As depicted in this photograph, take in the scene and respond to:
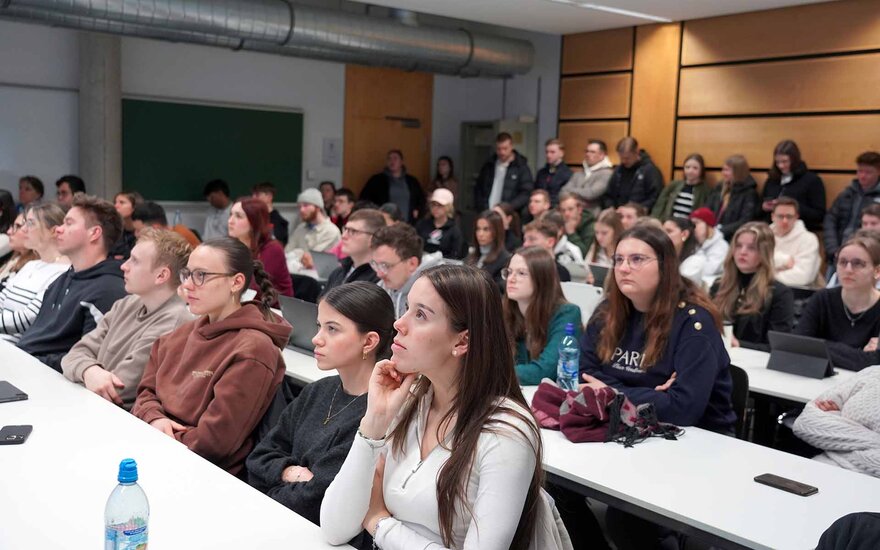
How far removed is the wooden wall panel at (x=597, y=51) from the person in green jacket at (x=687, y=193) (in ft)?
5.33

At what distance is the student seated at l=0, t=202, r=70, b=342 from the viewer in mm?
4473

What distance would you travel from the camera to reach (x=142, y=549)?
1813mm

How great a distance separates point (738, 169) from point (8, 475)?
7.63 m

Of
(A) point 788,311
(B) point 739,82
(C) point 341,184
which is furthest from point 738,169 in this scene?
(C) point 341,184

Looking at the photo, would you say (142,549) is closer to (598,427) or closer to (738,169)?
(598,427)

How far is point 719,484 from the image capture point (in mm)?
2467

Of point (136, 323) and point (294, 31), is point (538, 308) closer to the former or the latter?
point (136, 323)

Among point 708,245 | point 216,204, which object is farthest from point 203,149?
point 708,245

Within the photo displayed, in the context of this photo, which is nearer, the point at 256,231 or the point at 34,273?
the point at 34,273

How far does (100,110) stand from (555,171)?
5.09 metres

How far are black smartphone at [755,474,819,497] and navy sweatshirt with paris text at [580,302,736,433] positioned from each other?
55 centimetres

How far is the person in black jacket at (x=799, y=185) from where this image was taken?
8172mm

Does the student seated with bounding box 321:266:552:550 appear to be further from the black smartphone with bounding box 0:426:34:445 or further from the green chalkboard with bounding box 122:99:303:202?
the green chalkboard with bounding box 122:99:303:202

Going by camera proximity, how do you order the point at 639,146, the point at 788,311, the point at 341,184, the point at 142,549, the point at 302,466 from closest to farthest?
the point at 142,549 < the point at 302,466 < the point at 788,311 < the point at 639,146 < the point at 341,184
